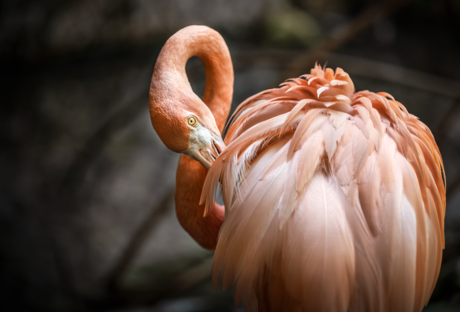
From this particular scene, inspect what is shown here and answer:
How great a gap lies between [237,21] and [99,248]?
1849 mm

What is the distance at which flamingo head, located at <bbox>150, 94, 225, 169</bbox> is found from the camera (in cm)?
91

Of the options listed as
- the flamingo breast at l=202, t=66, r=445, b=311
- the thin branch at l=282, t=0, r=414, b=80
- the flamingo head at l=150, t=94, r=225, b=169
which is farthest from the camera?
the thin branch at l=282, t=0, r=414, b=80

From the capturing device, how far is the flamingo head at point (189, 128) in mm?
913

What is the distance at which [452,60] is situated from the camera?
9.06 ft

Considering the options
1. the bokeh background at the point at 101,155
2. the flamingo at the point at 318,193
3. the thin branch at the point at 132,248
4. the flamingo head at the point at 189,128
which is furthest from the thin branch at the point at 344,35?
the flamingo head at the point at 189,128

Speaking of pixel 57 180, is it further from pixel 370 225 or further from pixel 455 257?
pixel 455 257

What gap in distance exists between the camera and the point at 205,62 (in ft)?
3.70

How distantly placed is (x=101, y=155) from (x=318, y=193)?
1.89 m

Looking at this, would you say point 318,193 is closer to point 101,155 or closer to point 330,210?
point 330,210

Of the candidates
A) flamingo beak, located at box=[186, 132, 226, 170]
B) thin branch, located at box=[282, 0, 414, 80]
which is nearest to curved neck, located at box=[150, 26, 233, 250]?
flamingo beak, located at box=[186, 132, 226, 170]

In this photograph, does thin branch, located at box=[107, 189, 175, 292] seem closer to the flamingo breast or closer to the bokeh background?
the bokeh background

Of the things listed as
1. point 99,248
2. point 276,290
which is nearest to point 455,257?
point 276,290

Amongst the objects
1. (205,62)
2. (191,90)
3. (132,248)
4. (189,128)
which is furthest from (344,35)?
(132,248)

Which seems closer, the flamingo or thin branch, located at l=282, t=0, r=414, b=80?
the flamingo
